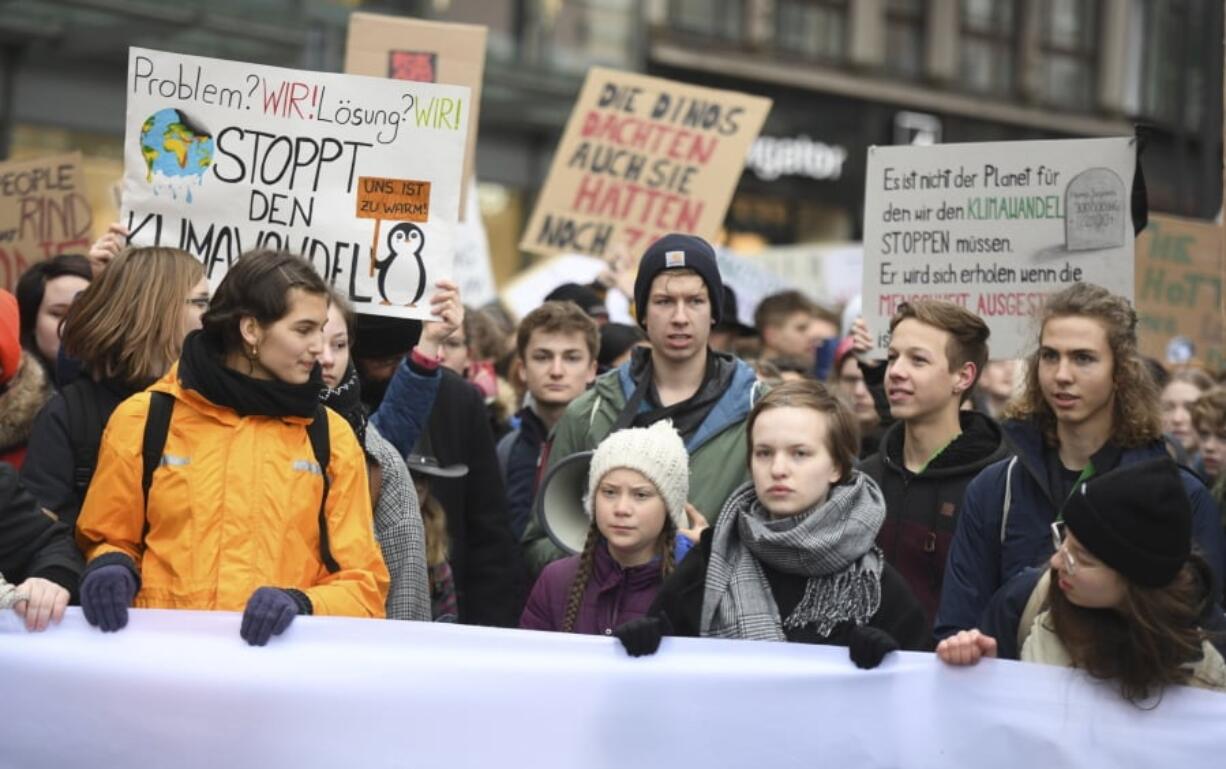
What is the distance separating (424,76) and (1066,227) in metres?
2.92

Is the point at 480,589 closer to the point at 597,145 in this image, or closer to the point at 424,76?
the point at 424,76

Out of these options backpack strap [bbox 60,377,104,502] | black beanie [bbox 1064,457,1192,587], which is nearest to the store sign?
backpack strap [bbox 60,377,104,502]

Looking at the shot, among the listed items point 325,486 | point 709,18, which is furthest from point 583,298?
point 709,18

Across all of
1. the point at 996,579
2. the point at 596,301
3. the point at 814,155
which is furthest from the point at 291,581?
the point at 814,155

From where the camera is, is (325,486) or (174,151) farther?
(174,151)

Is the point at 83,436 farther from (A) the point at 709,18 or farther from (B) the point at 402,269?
(A) the point at 709,18

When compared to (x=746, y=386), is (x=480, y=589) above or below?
below

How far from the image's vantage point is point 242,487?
13.0 feet

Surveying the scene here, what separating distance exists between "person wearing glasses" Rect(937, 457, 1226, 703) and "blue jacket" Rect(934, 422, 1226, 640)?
24.7 inches

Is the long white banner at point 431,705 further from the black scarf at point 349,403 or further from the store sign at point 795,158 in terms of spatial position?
the store sign at point 795,158

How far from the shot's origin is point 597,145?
887 cm

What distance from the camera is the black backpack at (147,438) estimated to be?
3.98 meters

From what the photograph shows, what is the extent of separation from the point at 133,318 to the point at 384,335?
988 mm

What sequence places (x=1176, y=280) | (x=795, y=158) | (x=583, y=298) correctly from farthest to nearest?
(x=795, y=158) → (x=1176, y=280) → (x=583, y=298)
